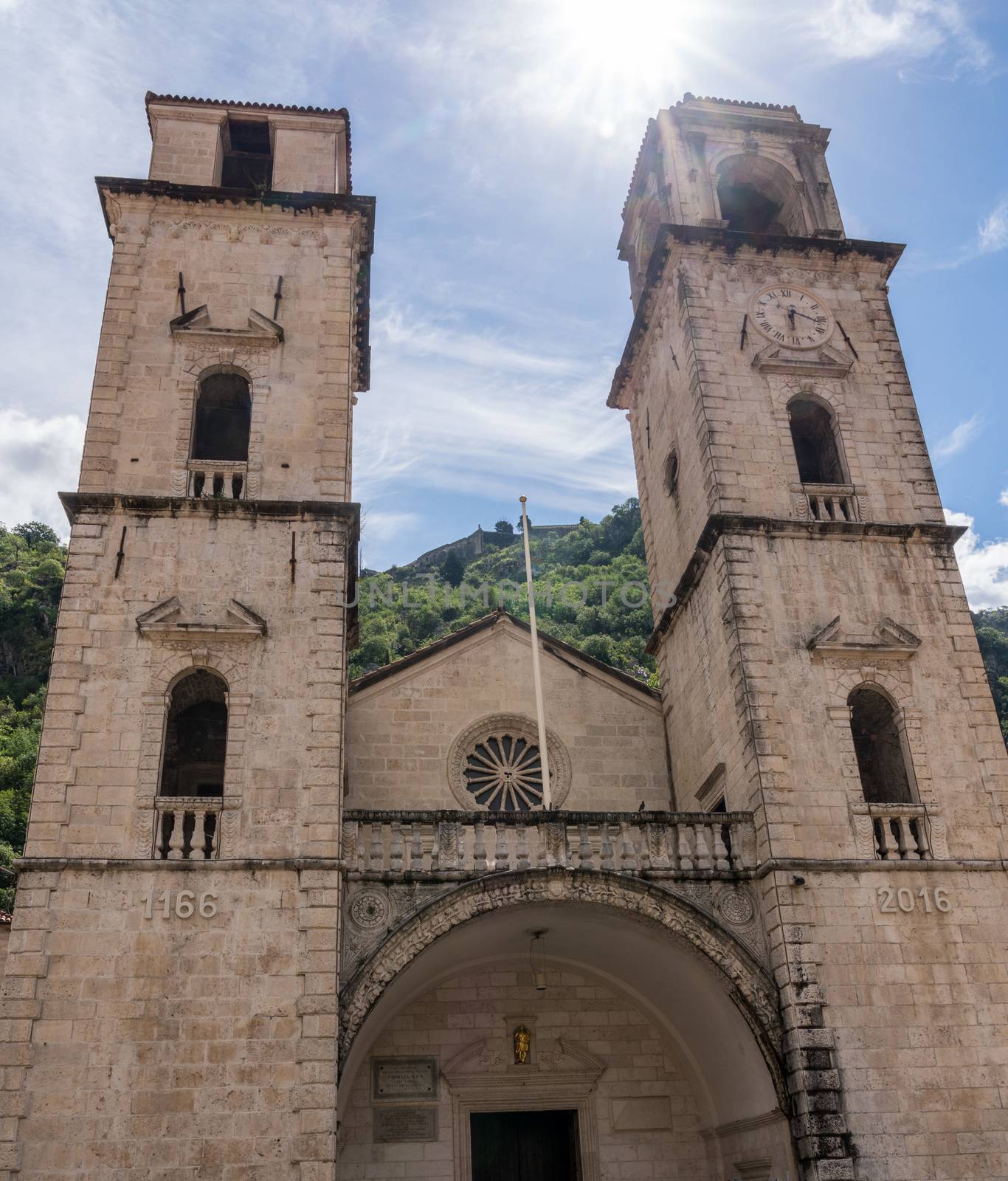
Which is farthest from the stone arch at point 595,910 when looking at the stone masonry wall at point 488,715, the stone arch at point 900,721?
the stone masonry wall at point 488,715

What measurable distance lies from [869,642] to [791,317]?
224 inches

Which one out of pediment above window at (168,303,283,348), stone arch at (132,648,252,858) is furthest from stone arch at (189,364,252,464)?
stone arch at (132,648,252,858)

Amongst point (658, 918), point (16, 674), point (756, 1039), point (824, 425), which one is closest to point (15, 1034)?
point (658, 918)

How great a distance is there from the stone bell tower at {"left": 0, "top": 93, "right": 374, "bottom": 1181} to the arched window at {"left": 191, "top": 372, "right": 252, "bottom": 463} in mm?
43

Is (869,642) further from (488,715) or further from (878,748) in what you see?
(488,715)

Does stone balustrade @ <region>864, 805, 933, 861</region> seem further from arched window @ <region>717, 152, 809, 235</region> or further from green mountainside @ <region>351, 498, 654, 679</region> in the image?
green mountainside @ <region>351, 498, 654, 679</region>

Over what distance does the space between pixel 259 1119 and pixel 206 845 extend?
2.90 metres

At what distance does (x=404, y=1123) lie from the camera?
14.7 m

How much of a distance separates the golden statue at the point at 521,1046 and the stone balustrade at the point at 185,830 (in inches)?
210

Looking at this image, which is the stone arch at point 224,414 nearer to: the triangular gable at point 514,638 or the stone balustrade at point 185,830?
the triangular gable at point 514,638

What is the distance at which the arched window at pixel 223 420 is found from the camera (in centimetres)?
1658

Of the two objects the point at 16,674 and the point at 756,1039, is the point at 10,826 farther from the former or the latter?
the point at 756,1039

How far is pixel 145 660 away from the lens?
44.1ft

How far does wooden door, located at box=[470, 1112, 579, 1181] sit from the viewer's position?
49.1 feet
